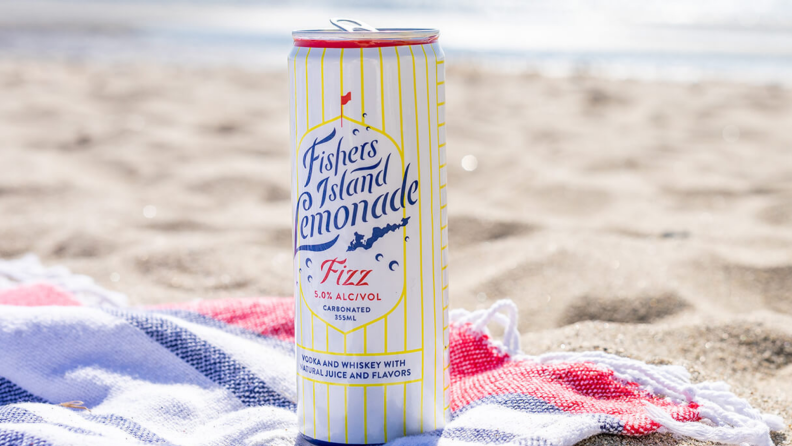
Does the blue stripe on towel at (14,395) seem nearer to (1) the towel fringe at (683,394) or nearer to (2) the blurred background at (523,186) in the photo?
(2) the blurred background at (523,186)

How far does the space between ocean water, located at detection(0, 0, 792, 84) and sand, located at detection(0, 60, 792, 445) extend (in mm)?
1230

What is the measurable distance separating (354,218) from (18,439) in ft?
1.95

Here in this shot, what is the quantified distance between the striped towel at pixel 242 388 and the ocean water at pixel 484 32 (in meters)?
4.30

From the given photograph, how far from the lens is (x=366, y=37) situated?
116 cm

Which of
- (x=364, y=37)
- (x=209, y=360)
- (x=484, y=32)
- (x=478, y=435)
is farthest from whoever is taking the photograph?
(x=484, y=32)

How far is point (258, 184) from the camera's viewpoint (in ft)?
10.5

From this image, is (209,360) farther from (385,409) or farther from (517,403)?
(517,403)

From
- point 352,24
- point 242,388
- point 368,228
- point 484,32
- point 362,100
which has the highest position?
point 484,32

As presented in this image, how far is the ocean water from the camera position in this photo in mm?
6078

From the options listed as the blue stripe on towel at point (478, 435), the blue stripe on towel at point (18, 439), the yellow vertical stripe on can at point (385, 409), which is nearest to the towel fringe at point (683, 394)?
the blue stripe on towel at point (478, 435)

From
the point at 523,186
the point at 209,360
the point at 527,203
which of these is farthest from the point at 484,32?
the point at 209,360

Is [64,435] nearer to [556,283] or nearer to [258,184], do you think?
[556,283]

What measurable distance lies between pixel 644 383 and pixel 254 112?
3.29 meters

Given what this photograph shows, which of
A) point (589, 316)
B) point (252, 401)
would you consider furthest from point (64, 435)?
point (589, 316)
